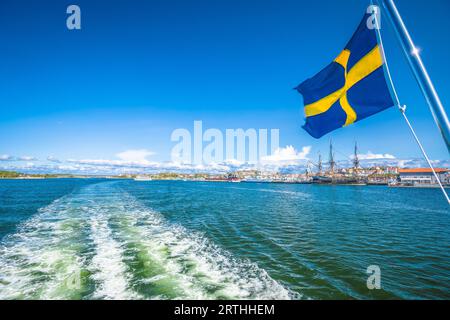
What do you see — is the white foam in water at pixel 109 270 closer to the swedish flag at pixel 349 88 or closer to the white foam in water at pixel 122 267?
the white foam in water at pixel 122 267

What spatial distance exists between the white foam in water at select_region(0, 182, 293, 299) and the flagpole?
21.0ft

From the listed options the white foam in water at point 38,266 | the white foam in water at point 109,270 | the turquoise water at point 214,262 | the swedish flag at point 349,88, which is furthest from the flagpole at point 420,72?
the white foam in water at point 38,266

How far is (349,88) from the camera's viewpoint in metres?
A: 6.70

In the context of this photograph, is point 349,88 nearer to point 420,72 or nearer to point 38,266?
point 420,72

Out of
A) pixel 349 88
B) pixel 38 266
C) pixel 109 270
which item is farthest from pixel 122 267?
pixel 349 88

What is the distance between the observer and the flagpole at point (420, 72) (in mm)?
3451

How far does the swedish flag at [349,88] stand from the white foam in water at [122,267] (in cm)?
581

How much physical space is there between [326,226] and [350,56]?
1702 cm

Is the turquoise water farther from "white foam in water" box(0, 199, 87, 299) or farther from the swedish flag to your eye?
the swedish flag

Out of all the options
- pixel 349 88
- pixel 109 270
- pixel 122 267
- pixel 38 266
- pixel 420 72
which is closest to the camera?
pixel 420 72

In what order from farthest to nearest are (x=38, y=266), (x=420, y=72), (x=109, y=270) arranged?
(x=38, y=266) → (x=109, y=270) → (x=420, y=72)

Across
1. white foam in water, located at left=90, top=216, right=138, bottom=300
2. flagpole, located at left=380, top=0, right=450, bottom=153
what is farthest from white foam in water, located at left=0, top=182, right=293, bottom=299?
flagpole, located at left=380, top=0, right=450, bottom=153

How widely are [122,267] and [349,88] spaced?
34.8 feet
